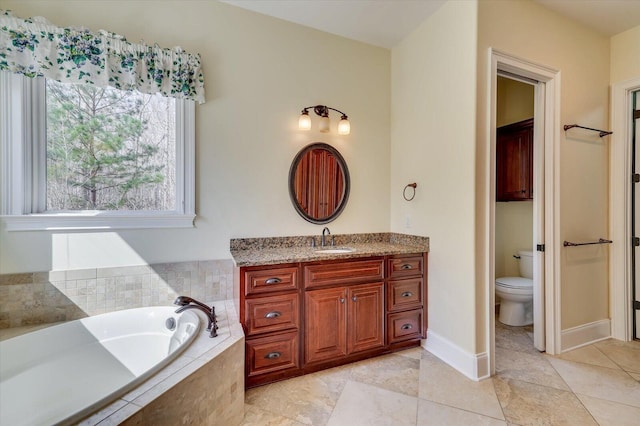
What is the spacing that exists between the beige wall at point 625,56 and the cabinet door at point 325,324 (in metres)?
3.14

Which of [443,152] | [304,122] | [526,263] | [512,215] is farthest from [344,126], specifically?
[526,263]

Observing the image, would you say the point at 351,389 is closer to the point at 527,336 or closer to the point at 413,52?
the point at 527,336

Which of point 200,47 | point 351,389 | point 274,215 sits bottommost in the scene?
point 351,389

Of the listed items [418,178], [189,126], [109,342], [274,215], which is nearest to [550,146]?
Result: [418,178]

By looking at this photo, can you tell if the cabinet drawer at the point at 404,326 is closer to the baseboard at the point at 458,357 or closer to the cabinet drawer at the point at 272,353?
the baseboard at the point at 458,357

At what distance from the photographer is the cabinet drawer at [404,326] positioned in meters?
2.31

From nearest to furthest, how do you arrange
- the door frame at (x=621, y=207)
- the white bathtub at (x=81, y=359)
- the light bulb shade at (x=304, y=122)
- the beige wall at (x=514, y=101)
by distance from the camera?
the white bathtub at (x=81, y=359) < the light bulb shade at (x=304, y=122) < the door frame at (x=621, y=207) < the beige wall at (x=514, y=101)

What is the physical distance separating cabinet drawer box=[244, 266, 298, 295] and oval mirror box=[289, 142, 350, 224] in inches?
27.7

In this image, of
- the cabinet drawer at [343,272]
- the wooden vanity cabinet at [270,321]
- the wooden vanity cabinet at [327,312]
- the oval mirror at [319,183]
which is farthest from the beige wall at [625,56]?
the wooden vanity cabinet at [270,321]

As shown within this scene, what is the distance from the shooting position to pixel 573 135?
7.98ft

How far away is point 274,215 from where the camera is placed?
2473 mm

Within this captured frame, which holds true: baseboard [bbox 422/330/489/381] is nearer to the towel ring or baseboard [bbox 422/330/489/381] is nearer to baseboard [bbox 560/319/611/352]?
baseboard [bbox 560/319/611/352]

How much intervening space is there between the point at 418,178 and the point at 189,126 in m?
1.93

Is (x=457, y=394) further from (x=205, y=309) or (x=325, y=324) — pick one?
(x=205, y=309)
